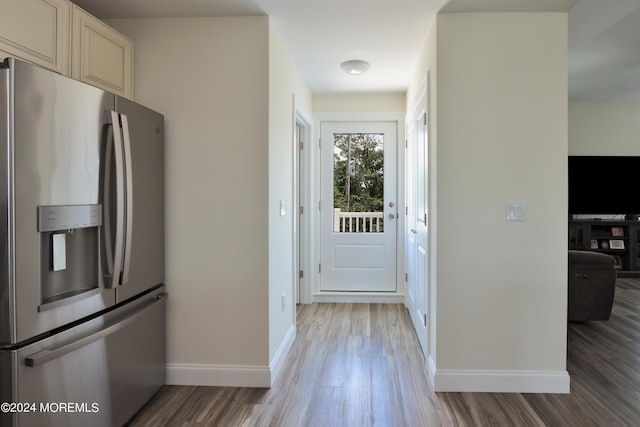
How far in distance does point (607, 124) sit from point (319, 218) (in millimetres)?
4392

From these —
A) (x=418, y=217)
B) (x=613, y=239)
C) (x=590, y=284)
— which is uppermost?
(x=418, y=217)

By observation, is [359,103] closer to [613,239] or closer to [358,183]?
[358,183]

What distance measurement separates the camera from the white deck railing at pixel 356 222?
4594mm

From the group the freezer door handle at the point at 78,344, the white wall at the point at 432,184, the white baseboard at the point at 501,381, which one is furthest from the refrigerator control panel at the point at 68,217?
the white baseboard at the point at 501,381

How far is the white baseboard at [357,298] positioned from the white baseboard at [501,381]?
206cm

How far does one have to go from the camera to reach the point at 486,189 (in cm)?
245

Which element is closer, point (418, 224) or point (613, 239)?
point (418, 224)

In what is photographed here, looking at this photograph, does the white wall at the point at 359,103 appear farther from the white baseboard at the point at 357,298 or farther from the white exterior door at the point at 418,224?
the white baseboard at the point at 357,298

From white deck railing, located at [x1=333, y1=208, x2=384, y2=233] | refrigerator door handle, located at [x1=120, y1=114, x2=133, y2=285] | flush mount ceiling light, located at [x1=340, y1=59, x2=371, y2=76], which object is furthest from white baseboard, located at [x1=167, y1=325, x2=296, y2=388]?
flush mount ceiling light, located at [x1=340, y1=59, x2=371, y2=76]

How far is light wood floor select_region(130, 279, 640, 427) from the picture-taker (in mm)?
2143

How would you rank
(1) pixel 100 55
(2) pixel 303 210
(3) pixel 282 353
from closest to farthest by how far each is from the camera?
(1) pixel 100 55 → (3) pixel 282 353 → (2) pixel 303 210

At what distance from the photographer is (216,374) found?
2537 mm

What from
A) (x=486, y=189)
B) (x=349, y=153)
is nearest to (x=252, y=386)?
(x=486, y=189)

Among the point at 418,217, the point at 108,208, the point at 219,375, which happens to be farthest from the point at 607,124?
the point at 108,208
